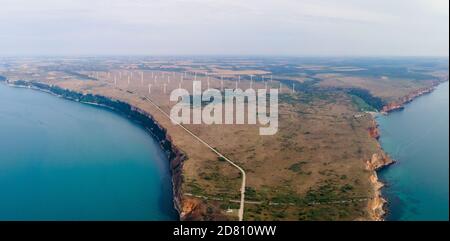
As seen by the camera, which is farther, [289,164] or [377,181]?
[289,164]

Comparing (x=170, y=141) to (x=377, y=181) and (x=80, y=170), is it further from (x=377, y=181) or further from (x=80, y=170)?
(x=377, y=181)

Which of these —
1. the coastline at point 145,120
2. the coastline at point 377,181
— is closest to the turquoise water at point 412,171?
the coastline at point 377,181

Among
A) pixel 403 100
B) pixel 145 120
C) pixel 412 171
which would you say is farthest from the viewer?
pixel 403 100

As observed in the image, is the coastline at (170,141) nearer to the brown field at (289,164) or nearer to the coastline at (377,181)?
the coastline at (377,181)

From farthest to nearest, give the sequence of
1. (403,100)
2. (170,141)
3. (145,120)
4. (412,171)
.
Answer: (403,100) → (145,120) → (170,141) → (412,171)

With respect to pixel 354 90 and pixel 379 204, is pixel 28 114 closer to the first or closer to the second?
pixel 379 204

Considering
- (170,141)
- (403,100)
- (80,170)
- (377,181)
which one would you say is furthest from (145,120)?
(403,100)
